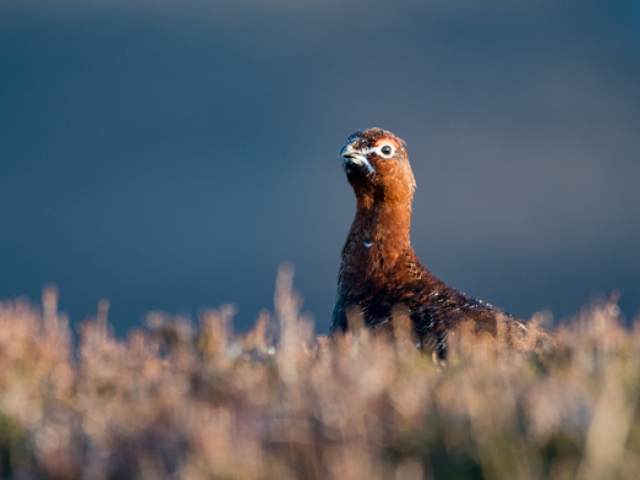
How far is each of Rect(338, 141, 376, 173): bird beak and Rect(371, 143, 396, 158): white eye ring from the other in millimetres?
123

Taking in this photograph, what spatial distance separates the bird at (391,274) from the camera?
247 inches

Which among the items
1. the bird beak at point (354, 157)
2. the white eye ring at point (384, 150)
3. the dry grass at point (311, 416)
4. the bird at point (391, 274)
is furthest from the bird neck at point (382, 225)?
the dry grass at point (311, 416)

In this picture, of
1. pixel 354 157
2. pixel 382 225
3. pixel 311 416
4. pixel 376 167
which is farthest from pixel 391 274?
pixel 311 416

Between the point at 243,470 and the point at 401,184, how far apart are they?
18.0ft

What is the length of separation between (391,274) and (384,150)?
50.9 inches

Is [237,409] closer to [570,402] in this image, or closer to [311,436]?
[311,436]

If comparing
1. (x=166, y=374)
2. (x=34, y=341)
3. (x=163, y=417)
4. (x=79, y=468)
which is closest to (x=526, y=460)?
(x=163, y=417)

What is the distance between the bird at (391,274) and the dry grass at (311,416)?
1.85 meters

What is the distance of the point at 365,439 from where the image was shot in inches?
117

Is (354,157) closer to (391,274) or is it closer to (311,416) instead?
(391,274)

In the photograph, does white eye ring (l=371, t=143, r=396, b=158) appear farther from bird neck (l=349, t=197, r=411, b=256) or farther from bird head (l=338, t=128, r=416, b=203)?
bird neck (l=349, t=197, r=411, b=256)

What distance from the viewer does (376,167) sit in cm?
789

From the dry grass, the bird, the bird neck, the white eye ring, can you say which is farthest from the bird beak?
the dry grass

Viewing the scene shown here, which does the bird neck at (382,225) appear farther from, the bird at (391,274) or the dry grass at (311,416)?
the dry grass at (311,416)
